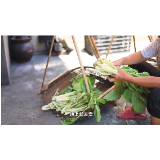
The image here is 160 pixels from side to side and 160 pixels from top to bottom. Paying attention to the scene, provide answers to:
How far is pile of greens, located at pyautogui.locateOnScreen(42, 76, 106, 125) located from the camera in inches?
100.0

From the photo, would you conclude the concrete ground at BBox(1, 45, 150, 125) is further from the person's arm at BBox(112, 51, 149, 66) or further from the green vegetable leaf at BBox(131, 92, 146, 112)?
the person's arm at BBox(112, 51, 149, 66)

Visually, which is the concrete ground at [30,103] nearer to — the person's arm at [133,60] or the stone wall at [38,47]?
the person's arm at [133,60]

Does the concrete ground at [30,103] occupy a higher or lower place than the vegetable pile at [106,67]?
lower

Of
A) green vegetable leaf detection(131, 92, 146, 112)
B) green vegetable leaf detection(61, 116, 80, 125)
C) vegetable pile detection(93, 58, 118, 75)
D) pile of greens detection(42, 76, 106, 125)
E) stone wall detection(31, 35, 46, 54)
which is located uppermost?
vegetable pile detection(93, 58, 118, 75)

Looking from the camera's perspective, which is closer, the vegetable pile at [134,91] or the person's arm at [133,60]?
the vegetable pile at [134,91]

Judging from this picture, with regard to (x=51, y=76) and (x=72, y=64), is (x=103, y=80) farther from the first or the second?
(x=72, y=64)

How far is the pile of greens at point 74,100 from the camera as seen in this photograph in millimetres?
2539

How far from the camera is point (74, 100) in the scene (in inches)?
109

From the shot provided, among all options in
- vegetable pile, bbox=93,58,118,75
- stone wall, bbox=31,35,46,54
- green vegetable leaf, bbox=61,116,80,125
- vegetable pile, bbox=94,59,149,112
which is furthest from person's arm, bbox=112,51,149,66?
stone wall, bbox=31,35,46,54

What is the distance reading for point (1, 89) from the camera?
384 cm

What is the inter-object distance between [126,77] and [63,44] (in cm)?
511

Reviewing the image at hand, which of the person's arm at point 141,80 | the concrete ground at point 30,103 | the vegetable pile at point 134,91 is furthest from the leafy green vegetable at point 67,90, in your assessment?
the person's arm at point 141,80

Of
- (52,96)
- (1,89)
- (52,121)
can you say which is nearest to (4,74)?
(1,89)

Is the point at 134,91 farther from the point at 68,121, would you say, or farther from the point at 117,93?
the point at 68,121
